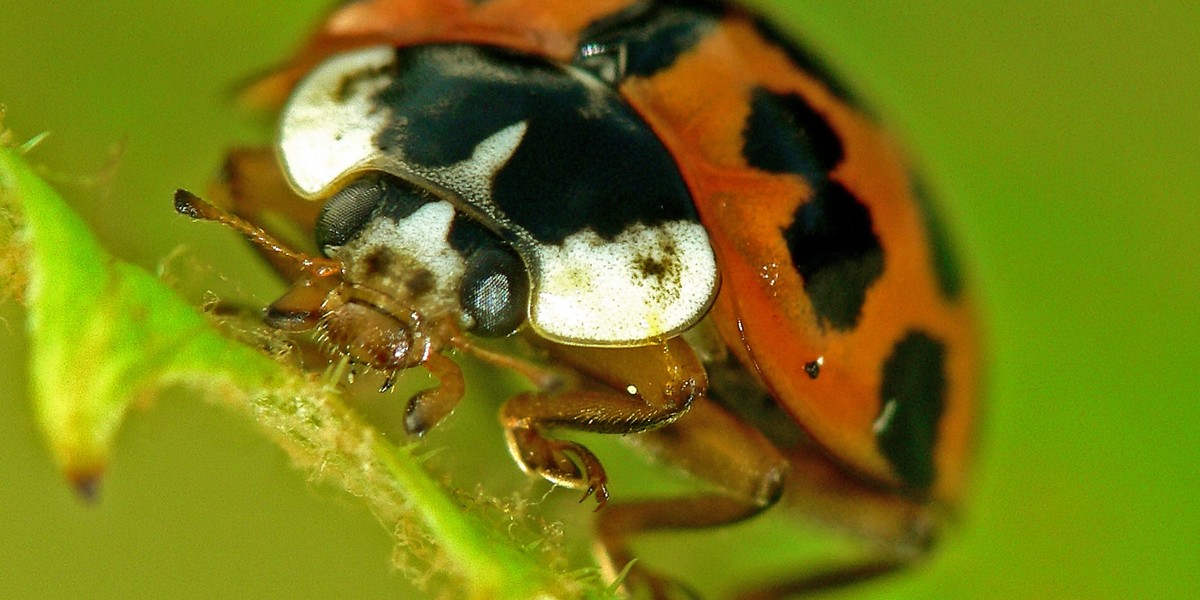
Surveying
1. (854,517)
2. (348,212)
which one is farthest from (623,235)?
(854,517)

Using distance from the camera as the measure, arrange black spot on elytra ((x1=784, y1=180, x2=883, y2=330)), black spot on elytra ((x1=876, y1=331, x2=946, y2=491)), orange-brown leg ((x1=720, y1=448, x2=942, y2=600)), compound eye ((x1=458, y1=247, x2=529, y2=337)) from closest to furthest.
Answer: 1. compound eye ((x1=458, y1=247, x2=529, y2=337))
2. black spot on elytra ((x1=784, y1=180, x2=883, y2=330))
3. black spot on elytra ((x1=876, y1=331, x2=946, y2=491))
4. orange-brown leg ((x1=720, y1=448, x2=942, y2=600))

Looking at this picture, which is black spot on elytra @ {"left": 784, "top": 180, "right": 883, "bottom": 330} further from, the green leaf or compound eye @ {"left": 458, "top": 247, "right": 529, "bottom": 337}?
the green leaf

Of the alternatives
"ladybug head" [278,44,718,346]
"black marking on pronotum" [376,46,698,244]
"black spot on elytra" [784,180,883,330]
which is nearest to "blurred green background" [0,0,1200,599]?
"ladybug head" [278,44,718,346]

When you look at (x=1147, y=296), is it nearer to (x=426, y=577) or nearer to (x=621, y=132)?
(x=621, y=132)

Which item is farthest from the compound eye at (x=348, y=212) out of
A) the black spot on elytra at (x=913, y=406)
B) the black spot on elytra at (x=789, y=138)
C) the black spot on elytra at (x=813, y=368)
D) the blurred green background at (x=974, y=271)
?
the black spot on elytra at (x=913, y=406)

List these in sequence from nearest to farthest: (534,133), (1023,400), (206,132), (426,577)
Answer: (426,577), (534,133), (206,132), (1023,400)

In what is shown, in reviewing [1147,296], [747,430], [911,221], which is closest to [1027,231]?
[1147,296]
